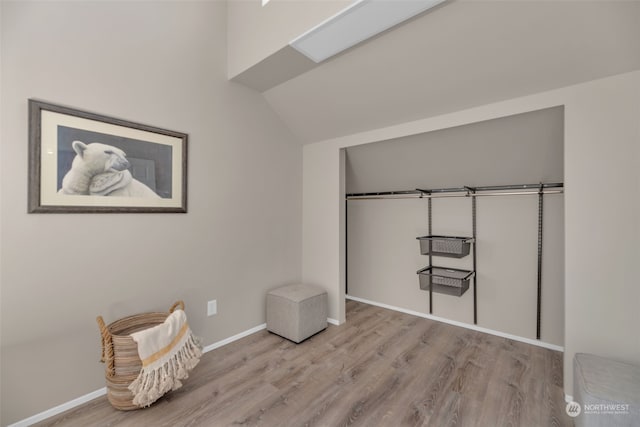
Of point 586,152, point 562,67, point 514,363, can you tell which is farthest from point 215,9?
point 514,363

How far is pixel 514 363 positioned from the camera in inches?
84.7

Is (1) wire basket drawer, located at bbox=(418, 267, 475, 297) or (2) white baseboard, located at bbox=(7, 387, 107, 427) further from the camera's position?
(1) wire basket drawer, located at bbox=(418, 267, 475, 297)

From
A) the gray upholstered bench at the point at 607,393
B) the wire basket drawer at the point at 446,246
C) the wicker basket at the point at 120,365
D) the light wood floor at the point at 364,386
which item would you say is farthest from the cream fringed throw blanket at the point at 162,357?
→ the wire basket drawer at the point at 446,246

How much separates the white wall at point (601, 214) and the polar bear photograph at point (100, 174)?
2.79 meters

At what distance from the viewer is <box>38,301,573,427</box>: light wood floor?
1599mm

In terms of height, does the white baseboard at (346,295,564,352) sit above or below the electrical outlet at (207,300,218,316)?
below

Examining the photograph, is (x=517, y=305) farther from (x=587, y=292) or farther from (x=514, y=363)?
(x=587, y=292)

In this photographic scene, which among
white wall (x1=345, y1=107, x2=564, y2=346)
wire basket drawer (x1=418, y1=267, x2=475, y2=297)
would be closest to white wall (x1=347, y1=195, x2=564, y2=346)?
white wall (x1=345, y1=107, x2=564, y2=346)

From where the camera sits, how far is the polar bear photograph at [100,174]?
168 cm

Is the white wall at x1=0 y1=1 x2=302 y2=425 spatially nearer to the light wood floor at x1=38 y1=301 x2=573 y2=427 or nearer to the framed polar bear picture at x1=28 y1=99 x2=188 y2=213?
the framed polar bear picture at x1=28 y1=99 x2=188 y2=213

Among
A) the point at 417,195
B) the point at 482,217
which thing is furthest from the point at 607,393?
the point at 417,195

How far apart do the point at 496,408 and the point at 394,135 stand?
6.96ft

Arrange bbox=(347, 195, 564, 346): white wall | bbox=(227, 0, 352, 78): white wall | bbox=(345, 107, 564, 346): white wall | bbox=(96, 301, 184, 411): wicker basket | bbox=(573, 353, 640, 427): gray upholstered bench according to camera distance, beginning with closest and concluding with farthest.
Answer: bbox=(573, 353, 640, 427): gray upholstered bench, bbox=(96, 301, 184, 411): wicker basket, bbox=(227, 0, 352, 78): white wall, bbox=(345, 107, 564, 346): white wall, bbox=(347, 195, 564, 346): white wall

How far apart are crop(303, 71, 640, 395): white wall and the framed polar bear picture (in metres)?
2.63
